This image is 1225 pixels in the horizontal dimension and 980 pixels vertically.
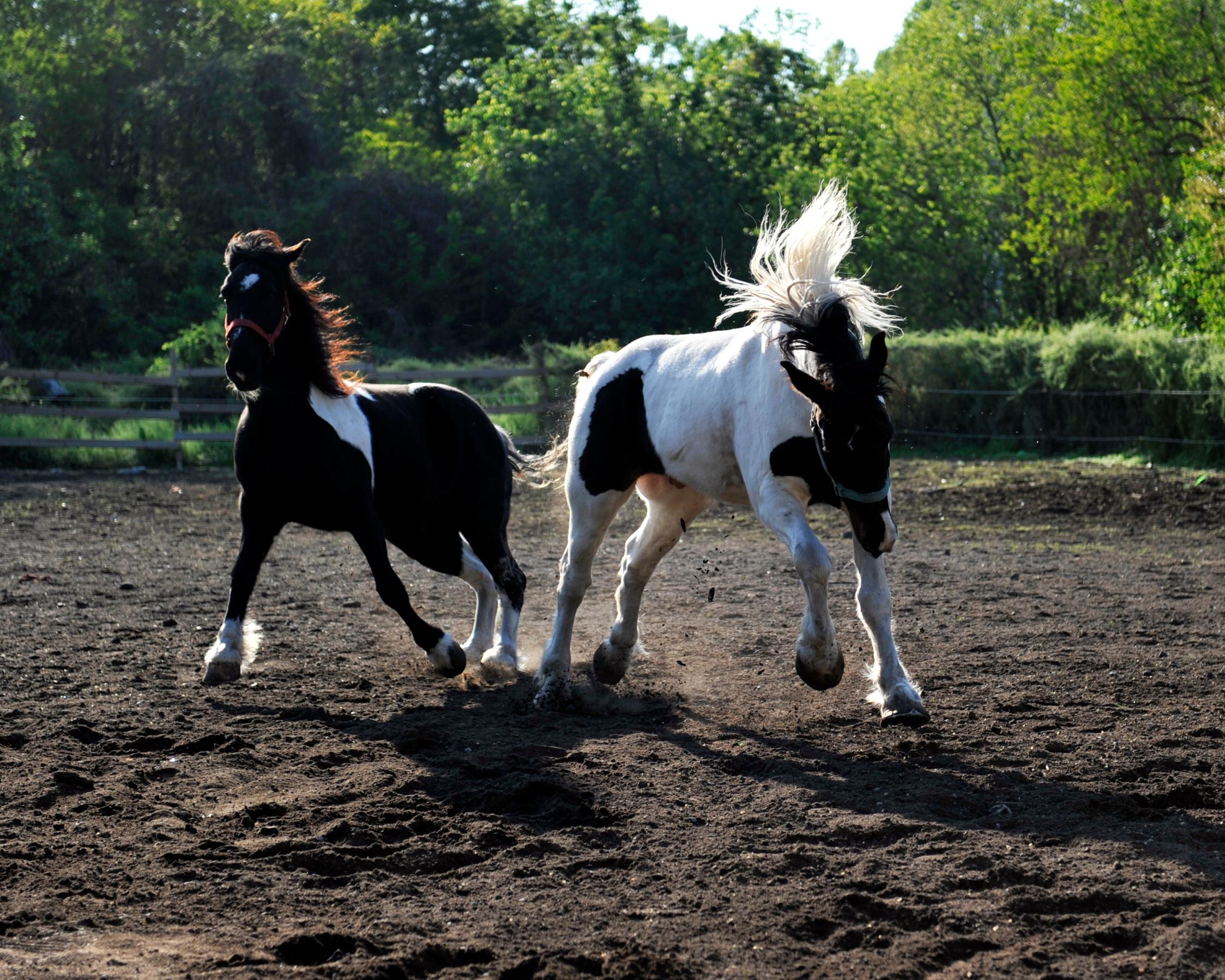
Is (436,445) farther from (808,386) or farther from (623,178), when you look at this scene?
(623,178)

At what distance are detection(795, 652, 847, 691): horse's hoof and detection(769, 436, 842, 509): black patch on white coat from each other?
24.9 inches

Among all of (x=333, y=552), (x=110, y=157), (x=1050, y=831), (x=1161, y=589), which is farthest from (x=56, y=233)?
(x=1050, y=831)

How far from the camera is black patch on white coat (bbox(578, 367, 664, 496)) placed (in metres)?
5.94

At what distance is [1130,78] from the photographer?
2594 centimetres

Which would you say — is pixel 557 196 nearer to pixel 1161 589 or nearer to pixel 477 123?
pixel 477 123

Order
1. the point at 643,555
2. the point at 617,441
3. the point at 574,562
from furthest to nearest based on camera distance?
the point at 643,555 < the point at 574,562 < the point at 617,441

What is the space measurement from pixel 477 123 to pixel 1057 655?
116ft

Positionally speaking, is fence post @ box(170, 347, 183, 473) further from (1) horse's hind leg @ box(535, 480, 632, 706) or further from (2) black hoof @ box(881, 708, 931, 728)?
(2) black hoof @ box(881, 708, 931, 728)

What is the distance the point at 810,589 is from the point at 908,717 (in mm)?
660

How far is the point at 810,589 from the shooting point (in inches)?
198

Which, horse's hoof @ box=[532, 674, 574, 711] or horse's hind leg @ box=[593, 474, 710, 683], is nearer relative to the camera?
horse's hoof @ box=[532, 674, 574, 711]

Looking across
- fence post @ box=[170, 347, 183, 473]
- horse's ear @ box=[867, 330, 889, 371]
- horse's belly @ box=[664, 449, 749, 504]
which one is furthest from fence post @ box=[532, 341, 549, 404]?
horse's ear @ box=[867, 330, 889, 371]

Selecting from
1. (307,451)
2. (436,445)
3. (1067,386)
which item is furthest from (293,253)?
(1067,386)

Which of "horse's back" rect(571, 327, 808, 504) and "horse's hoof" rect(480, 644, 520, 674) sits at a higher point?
"horse's back" rect(571, 327, 808, 504)
